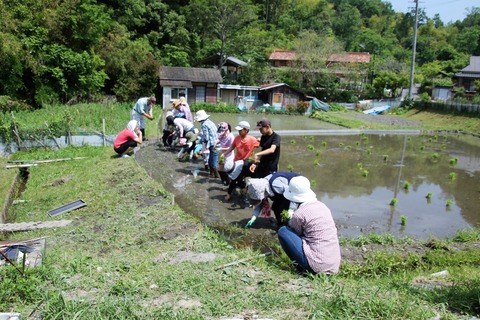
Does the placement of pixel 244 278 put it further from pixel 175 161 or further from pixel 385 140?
pixel 385 140

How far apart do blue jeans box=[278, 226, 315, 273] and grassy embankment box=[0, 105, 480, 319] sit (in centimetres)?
16

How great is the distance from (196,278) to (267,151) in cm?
314

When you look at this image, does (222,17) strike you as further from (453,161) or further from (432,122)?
(453,161)

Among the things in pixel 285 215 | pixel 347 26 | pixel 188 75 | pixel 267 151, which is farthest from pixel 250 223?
pixel 347 26

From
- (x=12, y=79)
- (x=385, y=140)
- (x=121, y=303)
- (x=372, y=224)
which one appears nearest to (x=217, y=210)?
(x=372, y=224)

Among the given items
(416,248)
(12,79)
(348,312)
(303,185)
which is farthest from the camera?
(12,79)

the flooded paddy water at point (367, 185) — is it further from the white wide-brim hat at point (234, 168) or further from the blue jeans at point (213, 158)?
the white wide-brim hat at point (234, 168)

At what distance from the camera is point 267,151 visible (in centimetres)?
667

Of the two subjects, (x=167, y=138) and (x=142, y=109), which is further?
(x=167, y=138)

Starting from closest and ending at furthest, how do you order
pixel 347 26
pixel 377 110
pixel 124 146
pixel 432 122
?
pixel 124 146 → pixel 432 122 → pixel 377 110 → pixel 347 26

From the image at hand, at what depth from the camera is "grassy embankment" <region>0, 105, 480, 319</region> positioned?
11.1 feet

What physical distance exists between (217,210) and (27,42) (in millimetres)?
16045

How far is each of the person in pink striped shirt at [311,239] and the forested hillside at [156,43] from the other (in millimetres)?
16020

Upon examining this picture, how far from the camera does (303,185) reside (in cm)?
439
